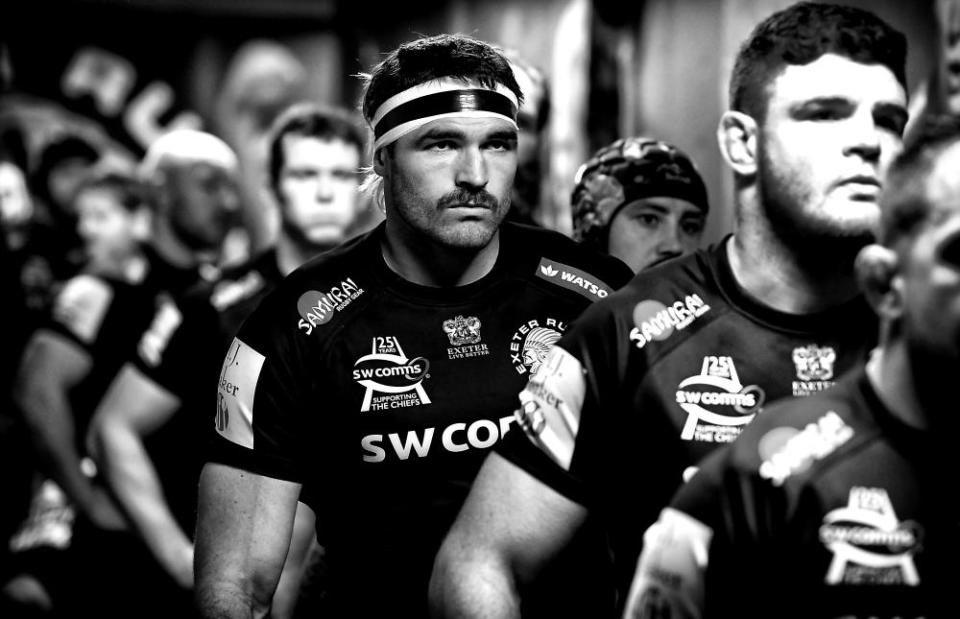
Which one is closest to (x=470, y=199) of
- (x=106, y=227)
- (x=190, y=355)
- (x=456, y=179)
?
(x=456, y=179)

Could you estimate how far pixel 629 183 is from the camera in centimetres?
490

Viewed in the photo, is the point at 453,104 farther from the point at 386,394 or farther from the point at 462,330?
the point at 386,394

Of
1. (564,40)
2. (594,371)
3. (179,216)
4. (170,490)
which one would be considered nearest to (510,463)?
(594,371)

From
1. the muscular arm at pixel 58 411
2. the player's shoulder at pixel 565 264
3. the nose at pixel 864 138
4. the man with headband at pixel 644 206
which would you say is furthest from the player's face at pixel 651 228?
the muscular arm at pixel 58 411

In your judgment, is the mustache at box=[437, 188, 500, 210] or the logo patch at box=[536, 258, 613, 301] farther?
the logo patch at box=[536, 258, 613, 301]

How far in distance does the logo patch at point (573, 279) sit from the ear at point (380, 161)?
0.57m

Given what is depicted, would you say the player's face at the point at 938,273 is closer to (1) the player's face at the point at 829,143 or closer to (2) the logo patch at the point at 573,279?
(1) the player's face at the point at 829,143

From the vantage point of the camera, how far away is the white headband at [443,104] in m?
4.32

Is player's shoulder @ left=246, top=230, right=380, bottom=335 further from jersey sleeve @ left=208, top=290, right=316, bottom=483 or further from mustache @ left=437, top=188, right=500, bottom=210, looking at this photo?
mustache @ left=437, top=188, right=500, bottom=210

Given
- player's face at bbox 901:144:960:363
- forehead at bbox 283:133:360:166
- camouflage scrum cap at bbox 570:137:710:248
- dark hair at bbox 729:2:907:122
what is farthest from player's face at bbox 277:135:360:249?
player's face at bbox 901:144:960:363

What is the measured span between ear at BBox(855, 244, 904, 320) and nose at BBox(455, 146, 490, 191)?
4.91 feet

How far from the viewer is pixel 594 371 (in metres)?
3.52

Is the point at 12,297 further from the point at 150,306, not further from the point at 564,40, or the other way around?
the point at 564,40

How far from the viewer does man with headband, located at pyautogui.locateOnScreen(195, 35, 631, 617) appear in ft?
13.5
